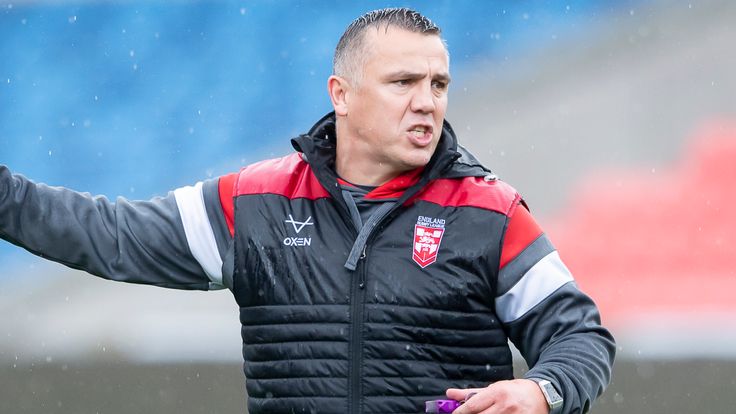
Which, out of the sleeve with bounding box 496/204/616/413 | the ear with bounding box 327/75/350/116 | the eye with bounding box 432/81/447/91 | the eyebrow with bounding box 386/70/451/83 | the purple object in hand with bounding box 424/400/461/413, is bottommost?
the purple object in hand with bounding box 424/400/461/413

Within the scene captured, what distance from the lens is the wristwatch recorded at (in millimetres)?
2324

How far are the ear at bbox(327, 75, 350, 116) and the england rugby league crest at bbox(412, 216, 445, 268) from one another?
401 millimetres

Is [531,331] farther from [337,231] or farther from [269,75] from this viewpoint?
[269,75]

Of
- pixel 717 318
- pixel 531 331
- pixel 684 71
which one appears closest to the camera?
pixel 531 331

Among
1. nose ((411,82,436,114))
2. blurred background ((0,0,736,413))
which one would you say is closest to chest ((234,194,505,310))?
nose ((411,82,436,114))

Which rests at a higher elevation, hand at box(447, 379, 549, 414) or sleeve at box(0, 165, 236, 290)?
sleeve at box(0, 165, 236, 290)

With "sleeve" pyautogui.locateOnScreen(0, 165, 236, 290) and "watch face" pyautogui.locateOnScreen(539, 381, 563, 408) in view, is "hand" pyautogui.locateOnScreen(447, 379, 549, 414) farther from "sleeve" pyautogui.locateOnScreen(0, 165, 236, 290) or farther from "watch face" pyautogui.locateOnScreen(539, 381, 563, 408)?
"sleeve" pyautogui.locateOnScreen(0, 165, 236, 290)

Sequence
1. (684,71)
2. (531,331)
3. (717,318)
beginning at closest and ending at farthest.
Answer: (531,331) → (717,318) → (684,71)

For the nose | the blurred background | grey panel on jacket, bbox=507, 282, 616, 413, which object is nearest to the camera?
grey panel on jacket, bbox=507, 282, 616, 413

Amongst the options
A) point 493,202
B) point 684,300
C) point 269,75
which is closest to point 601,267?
point 684,300

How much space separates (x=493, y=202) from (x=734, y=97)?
9.72ft

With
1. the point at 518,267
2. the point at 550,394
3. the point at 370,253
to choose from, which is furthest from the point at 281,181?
the point at 550,394

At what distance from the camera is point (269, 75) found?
17.7ft

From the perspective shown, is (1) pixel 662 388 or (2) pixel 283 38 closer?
(1) pixel 662 388
